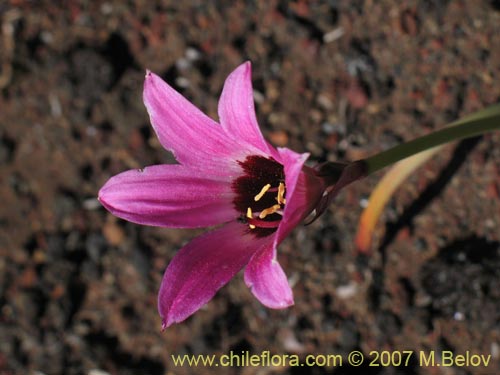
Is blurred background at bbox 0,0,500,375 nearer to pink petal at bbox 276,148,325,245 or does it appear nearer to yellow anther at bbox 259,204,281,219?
yellow anther at bbox 259,204,281,219

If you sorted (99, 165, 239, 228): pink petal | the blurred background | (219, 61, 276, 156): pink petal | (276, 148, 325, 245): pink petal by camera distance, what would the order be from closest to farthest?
(276, 148, 325, 245): pink petal → (219, 61, 276, 156): pink petal → (99, 165, 239, 228): pink petal → the blurred background

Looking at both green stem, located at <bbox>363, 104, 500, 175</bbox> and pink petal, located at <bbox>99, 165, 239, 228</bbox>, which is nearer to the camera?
green stem, located at <bbox>363, 104, 500, 175</bbox>

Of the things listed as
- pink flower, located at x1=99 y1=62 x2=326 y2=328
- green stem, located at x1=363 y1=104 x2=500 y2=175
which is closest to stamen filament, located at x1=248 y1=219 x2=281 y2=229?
pink flower, located at x1=99 y1=62 x2=326 y2=328

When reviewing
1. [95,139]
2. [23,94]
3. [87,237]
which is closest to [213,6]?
[95,139]

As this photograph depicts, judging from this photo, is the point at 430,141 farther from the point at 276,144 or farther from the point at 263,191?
the point at 276,144

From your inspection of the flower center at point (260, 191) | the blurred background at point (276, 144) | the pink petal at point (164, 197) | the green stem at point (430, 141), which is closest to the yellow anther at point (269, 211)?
the flower center at point (260, 191)

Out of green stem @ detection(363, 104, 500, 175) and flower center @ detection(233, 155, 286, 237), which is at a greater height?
green stem @ detection(363, 104, 500, 175)

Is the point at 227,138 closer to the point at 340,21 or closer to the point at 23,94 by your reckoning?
the point at 340,21

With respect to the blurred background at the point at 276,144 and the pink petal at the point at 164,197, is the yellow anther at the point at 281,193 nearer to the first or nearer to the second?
the pink petal at the point at 164,197
